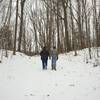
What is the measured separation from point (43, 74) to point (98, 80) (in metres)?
4.47

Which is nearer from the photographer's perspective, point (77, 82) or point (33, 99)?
point (33, 99)

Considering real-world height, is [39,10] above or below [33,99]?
above

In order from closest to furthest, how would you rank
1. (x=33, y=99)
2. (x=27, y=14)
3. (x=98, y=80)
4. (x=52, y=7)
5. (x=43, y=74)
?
(x=33, y=99)
(x=98, y=80)
(x=43, y=74)
(x=52, y=7)
(x=27, y=14)

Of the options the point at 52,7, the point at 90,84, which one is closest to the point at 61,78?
the point at 90,84

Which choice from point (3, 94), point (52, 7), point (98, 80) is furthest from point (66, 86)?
point (52, 7)

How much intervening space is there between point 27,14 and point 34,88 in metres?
41.0

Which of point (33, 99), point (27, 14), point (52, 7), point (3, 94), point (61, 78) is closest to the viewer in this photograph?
point (33, 99)

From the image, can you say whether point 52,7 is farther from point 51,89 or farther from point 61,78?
point 51,89

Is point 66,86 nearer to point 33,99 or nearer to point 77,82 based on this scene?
point 77,82

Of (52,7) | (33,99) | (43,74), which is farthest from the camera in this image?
(52,7)

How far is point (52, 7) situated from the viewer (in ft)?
122

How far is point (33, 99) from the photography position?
1109 cm

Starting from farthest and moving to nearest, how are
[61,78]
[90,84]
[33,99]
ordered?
[61,78]
[90,84]
[33,99]

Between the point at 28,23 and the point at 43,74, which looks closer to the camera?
the point at 43,74
